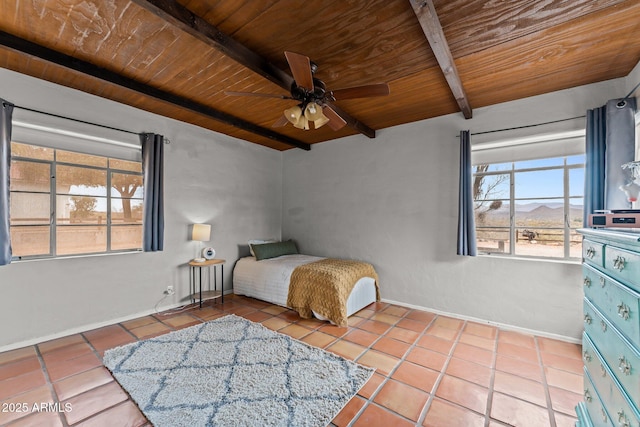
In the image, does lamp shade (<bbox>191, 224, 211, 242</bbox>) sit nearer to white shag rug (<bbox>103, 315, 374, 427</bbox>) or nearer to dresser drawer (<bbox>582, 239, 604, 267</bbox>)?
white shag rug (<bbox>103, 315, 374, 427</bbox>)

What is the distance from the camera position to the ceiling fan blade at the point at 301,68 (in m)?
1.77

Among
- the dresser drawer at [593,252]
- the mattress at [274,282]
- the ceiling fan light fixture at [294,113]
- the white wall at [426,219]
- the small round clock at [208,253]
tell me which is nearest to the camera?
the dresser drawer at [593,252]

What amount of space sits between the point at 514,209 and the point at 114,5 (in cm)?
435

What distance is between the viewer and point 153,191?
138 inches

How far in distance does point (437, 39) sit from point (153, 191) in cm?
357

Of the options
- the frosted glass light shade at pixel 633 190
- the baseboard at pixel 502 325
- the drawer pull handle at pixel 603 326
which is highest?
the frosted glass light shade at pixel 633 190

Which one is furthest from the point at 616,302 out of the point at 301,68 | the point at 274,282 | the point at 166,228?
the point at 166,228

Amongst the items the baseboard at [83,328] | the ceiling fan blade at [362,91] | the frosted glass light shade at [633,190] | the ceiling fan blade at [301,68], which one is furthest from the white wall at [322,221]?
the ceiling fan blade at [301,68]

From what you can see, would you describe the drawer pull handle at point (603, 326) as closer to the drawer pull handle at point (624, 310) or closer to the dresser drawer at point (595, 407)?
the drawer pull handle at point (624, 310)

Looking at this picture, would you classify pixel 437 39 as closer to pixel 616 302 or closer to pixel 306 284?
pixel 616 302

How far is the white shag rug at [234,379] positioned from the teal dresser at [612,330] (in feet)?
4.58

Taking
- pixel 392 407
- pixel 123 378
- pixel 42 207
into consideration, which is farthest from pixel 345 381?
pixel 42 207

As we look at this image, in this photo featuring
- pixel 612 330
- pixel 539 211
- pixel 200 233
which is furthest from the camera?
pixel 200 233

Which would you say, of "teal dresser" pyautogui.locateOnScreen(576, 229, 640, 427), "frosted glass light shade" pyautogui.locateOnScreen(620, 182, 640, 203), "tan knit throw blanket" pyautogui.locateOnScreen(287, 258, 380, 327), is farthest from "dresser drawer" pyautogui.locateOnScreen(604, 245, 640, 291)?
"tan knit throw blanket" pyautogui.locateOnScreen(287, 258, 380, 327)
